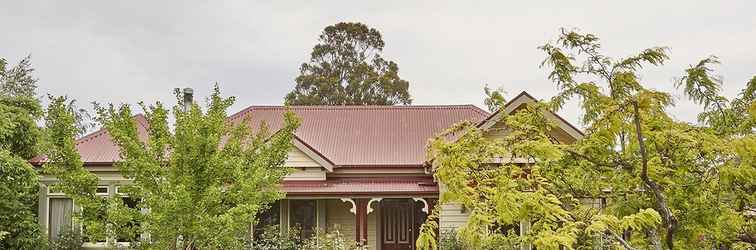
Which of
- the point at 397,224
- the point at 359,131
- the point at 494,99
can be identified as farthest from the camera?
the point at 359,131

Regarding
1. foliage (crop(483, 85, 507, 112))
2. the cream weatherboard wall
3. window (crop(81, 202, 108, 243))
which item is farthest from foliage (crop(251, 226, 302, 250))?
foliage (crop(483, 85, 507, 112))

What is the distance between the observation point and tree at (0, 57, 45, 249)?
62.4ft

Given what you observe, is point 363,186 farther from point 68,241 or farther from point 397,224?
point 68,241

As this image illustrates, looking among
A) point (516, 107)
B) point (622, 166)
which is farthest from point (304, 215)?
point (622, 166)

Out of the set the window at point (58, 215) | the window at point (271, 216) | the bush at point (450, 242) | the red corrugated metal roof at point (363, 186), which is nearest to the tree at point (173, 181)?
the bush at point (450, 242)

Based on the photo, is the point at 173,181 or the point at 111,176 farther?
the point at 111,176

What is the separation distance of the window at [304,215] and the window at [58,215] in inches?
252

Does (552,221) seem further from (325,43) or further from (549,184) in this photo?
(325,43)

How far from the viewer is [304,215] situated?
77.6ft

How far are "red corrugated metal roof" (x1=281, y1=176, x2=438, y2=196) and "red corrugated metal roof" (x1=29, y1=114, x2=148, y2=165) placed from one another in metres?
4.82

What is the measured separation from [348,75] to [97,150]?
94.0ft

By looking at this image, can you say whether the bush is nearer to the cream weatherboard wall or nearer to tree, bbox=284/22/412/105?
the cream weatherboard wall

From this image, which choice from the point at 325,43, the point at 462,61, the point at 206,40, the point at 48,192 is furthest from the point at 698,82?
the point at 325,43

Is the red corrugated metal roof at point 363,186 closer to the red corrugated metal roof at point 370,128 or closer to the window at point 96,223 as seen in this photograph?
the red corrugated metal roof at point 370,128
